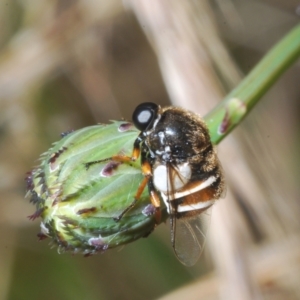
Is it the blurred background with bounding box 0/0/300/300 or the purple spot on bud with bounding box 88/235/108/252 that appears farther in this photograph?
the blurred background with bounding box 0/0/300/300

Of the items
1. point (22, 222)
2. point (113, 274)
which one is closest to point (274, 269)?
point (113, 274)

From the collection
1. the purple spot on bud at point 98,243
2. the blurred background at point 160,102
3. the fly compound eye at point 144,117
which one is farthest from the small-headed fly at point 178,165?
A: the blurred background at point 160,102

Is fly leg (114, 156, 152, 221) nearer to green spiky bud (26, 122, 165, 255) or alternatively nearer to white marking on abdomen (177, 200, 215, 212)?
green spiky bud (26, 122, 165, 255)

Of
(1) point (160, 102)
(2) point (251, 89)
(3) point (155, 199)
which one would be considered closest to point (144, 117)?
(3) point (155, 199)

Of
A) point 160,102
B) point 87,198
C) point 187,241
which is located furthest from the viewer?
point 160,102

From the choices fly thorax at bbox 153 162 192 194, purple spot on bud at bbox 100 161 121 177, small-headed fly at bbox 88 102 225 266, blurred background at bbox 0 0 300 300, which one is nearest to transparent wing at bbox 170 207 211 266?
small-headed fly at bbox 88 102 225 266

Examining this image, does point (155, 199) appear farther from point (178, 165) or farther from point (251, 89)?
point (251, 89)

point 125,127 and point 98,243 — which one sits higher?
point 125,127
